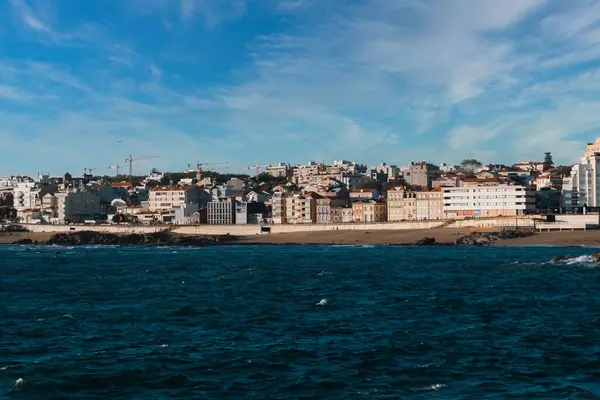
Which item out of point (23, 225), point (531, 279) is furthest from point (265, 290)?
point (23, 225)

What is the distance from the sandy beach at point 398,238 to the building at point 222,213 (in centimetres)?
2094

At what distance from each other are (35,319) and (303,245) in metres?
74.5

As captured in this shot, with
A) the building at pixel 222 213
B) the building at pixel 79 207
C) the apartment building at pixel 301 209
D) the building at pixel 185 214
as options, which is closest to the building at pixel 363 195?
the apartment building at pixel 301 209

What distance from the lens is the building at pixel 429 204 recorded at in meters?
134

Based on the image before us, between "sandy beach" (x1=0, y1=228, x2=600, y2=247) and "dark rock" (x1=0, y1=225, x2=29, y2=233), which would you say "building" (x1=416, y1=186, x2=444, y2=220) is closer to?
"sandy beach" (x1=0, y1=228, x2=600, y2=247)

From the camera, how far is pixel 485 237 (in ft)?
323

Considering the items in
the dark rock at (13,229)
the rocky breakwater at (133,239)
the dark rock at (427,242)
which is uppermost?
the dark rock at (13,229)

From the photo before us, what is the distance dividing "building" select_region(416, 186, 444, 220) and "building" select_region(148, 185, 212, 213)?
149 feet

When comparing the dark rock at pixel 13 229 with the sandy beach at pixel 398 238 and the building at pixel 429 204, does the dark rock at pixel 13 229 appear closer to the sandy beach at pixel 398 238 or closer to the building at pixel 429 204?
the sandy beach at pixel 398 238

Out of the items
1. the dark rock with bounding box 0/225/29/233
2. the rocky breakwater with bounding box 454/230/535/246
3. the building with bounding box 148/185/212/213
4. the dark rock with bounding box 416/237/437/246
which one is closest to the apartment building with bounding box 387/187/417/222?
the rocky breakwater with bounding box 454/230/535/246

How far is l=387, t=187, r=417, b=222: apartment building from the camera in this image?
447 feet

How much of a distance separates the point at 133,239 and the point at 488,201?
181ft

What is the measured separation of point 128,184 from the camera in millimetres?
199875

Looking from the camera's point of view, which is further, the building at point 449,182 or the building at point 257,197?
the building at point 257,197
